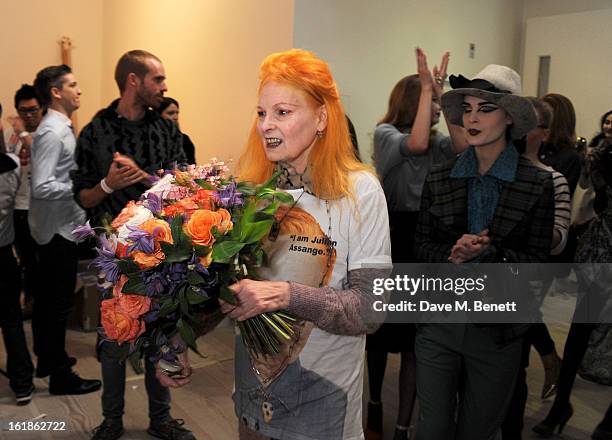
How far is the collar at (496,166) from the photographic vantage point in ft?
6.41

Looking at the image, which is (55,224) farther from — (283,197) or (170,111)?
(283,197)

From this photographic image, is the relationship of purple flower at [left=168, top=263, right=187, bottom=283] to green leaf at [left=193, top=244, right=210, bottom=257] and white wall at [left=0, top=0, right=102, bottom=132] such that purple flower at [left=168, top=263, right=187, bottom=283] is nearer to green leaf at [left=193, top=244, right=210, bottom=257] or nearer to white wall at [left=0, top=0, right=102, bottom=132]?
green leaf at [left=193, top=244, right=210, bottom=257]

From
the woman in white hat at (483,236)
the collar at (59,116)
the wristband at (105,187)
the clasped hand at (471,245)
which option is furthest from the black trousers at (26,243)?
the clasped hand at (471,245)

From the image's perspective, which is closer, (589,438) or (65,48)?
(589,438)

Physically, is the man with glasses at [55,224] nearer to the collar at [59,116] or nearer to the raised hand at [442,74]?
the collar at [59,116]

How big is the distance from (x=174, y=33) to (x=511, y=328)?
13.0 feet

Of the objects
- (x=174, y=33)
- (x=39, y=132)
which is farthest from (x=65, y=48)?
(x=39, y=132)

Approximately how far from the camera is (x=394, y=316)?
2549 millimetres

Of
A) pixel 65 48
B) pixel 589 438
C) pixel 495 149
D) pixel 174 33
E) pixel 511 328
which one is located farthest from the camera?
pixel 65 48

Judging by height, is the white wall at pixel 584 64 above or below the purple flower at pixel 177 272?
above

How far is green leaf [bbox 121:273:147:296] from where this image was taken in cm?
109

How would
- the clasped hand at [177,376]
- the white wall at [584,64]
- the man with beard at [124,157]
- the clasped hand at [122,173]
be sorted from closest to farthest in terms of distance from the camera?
the clasped hand at [177,376] < the clasped hand at [122,173] < the man with beard at [124,157] < the white wall at [584,64]

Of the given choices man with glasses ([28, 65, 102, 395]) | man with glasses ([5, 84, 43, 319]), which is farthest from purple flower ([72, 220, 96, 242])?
man with glasses ([5, 84, 43, 319])

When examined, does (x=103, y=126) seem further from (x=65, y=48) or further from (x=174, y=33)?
(x=65, y=48)
